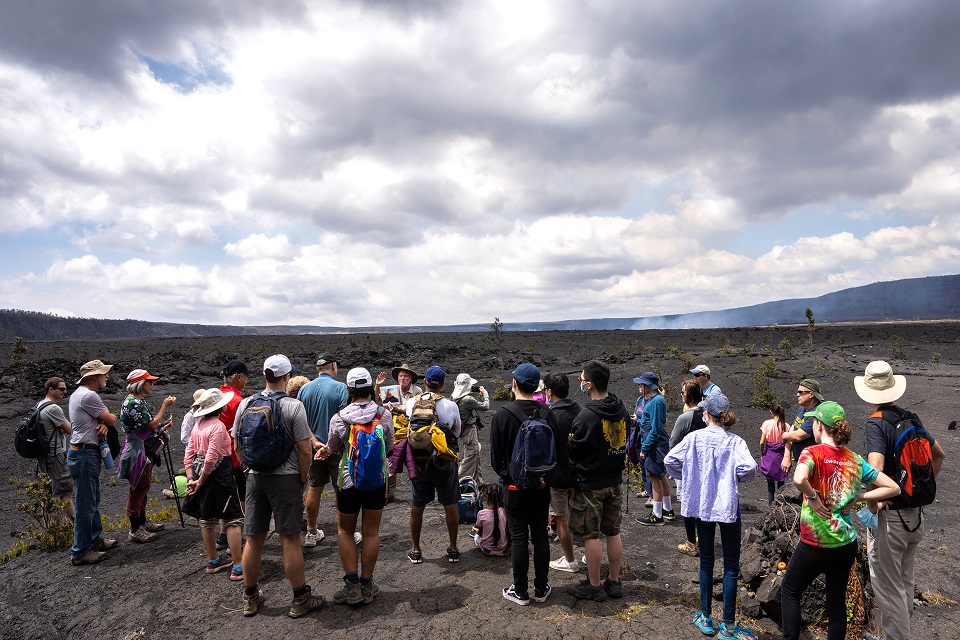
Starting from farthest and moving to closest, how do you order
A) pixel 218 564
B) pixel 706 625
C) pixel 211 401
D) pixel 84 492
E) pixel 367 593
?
pixel 84 492
pixel 218 564
pixel 211 401
pixel 367 593
pixel 706 625

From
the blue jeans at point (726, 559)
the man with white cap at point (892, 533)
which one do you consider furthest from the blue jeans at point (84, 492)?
the man with white cap at point (892, 533)

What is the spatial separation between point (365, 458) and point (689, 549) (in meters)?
3.89

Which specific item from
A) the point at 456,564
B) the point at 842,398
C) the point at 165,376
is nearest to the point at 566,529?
the point at 456,564

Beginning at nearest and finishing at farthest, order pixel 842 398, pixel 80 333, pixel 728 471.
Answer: pixel 728 471 < pixel 842 398 < pixel 80 333

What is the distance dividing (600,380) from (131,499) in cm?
600

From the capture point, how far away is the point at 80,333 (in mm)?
111875

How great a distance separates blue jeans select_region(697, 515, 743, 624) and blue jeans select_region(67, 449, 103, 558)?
6223 millimetres

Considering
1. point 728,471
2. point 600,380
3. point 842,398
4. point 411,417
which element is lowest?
point 842,398

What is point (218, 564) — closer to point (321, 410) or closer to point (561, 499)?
point (321, 410)

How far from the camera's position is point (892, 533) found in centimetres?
357

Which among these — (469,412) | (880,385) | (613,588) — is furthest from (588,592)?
(880,385)

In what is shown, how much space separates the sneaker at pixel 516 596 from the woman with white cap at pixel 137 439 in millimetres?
4258

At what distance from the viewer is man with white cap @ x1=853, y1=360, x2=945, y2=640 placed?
11.5 feet

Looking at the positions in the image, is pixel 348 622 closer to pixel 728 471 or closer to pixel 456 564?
pixel 456 564
